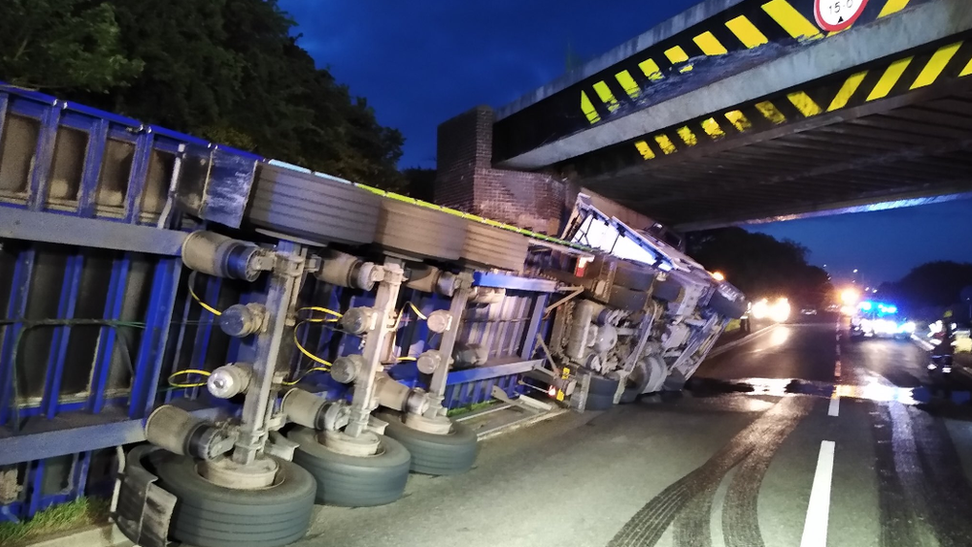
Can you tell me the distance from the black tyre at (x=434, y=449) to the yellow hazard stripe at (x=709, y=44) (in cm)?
600

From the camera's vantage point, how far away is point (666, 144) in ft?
34.7

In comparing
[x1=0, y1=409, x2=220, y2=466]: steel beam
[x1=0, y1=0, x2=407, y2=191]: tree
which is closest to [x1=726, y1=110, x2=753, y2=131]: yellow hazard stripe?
[x1=0, y1=0, x2=407, y2=191]: tree

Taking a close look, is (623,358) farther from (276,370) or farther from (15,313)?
(15,313)

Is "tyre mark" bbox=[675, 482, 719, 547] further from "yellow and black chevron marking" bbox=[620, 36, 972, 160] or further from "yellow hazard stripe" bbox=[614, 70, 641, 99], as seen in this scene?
"yellow hazard stripe" bbox=[614, 70, 641, 99]

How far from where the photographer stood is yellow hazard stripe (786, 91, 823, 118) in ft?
26.1

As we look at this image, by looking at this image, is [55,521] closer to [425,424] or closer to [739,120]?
[425,424]

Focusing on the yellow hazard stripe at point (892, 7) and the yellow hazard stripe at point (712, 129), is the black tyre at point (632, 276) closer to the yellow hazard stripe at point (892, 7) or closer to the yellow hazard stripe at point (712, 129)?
the yellow hazard stripe at point (712, 129)

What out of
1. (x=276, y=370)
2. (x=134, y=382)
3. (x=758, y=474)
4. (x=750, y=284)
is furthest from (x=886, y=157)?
(x=750, y=284)

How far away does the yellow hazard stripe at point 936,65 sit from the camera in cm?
642

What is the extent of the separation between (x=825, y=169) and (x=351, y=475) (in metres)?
10.0

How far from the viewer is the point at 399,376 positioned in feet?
20.7

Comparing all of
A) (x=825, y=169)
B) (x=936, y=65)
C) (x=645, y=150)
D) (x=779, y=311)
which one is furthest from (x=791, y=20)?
(x=779, y=311)

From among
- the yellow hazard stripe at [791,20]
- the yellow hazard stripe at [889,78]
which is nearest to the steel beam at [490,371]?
the yellow hazard stripe at [791,20]

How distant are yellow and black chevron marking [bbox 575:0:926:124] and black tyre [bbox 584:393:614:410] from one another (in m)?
4.48
